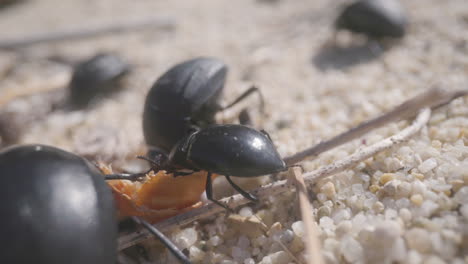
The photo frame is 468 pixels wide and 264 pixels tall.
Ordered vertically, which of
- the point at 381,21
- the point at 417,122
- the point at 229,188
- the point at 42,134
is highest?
the point at 381,21

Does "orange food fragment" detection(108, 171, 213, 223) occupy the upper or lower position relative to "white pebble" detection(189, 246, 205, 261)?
upper

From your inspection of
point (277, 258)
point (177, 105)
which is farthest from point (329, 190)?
point (177, 105)

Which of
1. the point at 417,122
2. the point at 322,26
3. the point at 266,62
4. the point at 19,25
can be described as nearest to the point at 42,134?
the point at 266,62

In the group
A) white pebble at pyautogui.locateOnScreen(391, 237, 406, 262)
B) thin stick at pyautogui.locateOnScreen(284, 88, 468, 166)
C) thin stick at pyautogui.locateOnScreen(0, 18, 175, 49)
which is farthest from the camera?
thin stick at pyautogui.locateOnScreen(0, 18, 175, 49)

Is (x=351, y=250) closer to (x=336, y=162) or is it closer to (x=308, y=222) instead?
(x=308, y=222)

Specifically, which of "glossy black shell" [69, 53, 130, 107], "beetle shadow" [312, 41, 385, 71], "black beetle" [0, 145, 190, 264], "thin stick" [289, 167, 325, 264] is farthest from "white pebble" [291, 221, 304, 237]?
"glossy black shell" [69, 53, 130, 107]

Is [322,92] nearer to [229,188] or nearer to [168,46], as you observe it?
[229,188]

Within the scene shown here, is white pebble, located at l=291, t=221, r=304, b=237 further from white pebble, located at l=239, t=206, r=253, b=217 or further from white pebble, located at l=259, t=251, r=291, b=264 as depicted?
white pebble, located at l=239, t=206, r=253, b=217
